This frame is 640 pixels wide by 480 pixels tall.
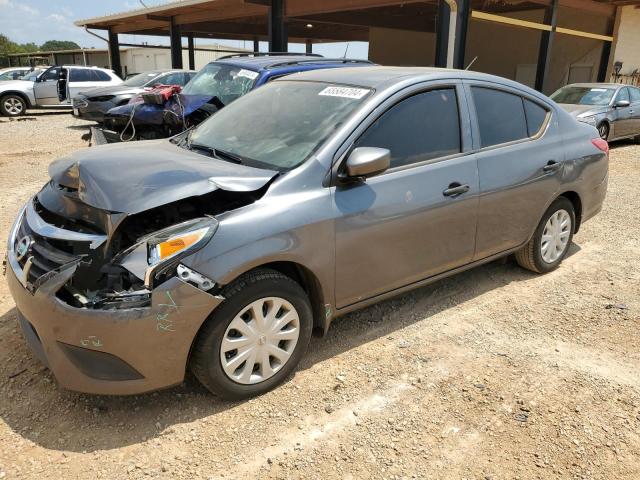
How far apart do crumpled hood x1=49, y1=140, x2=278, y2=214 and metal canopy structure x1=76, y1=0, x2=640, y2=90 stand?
10633 mm

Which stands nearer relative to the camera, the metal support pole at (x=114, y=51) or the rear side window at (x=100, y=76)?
the rear side window at (x=100, y=76)

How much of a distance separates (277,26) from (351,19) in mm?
6159

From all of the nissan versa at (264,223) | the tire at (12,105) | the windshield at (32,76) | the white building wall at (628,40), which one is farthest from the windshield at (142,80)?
the white building wall at (628,40)

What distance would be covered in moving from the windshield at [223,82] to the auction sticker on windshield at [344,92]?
3.14m

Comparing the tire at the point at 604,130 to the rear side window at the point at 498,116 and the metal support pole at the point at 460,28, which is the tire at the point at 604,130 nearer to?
the metal support pole at the point at 460,28

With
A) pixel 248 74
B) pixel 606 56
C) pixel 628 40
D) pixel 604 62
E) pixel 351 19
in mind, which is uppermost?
pixel 351 19

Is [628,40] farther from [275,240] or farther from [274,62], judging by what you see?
[275,240]

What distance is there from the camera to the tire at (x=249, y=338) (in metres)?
2.64

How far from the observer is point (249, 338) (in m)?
2.77

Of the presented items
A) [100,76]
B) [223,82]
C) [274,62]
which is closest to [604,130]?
[274,62]

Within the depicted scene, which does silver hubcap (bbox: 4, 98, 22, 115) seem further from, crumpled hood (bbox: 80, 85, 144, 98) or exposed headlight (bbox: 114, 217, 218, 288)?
exposed headlight (bbox: 114, 217, 218, 288)

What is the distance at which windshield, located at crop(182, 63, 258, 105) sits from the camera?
662cm

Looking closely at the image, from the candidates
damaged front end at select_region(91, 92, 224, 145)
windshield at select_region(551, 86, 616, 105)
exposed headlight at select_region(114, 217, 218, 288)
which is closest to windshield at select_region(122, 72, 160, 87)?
damaged front end at select_region(91, 92, 224, 145)

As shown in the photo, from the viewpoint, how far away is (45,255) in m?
2.69
